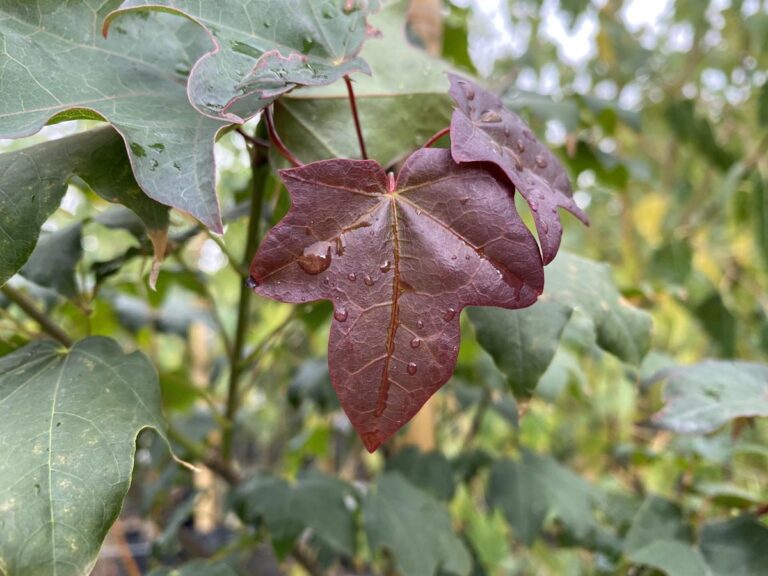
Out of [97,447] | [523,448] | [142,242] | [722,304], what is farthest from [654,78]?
[97,447]

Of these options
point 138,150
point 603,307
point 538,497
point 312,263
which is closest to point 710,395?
point 603,307

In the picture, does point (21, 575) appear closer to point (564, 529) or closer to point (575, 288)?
point (575, 288)

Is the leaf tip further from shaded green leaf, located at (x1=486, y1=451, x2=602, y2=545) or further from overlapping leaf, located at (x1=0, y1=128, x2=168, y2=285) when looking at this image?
shaded green leaf, located at (x1=486, y1=451, x2=602, y2=545)

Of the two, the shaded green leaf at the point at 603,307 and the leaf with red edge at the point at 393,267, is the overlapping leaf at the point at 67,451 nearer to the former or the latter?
the leaf with red edge at the point at 393,267

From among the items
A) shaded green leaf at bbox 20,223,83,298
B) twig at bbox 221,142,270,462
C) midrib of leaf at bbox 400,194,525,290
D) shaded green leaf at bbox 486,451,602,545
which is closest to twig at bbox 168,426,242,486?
twig at bbox 221,142,270,462

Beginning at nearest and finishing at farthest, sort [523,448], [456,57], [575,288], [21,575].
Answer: [21,575] → [575,288] → [523,448] → [456,57]

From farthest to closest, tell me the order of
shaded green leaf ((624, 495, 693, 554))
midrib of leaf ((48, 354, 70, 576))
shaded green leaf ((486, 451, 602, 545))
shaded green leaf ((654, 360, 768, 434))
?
shaded green leaf ((486, 451, 602, 545)) → shaded green leaf ((624, 495, 693, 554)) → shaded green leaf ((654, 360, 768, 434)) → midrib of leaf ((48, 354, 70, 576))

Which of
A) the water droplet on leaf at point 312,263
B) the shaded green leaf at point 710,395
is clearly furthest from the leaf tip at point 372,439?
the shaded green leaf at point 710,395
